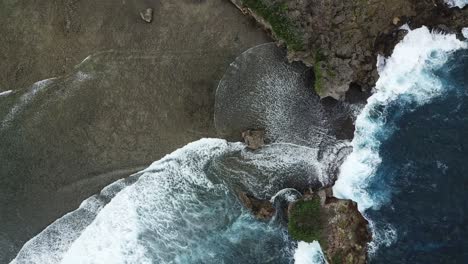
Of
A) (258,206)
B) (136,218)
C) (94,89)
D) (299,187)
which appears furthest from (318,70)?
(136,218)

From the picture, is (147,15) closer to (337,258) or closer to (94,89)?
(94,89)

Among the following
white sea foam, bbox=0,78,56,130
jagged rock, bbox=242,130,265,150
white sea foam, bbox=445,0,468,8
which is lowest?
white sea foam, bbox=0,78,56,130

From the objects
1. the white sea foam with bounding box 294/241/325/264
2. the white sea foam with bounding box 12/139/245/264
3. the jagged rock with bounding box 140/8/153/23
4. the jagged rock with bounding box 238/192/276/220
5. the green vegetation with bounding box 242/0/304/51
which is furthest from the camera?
the white sea foam with bounding box 294/241/325/264

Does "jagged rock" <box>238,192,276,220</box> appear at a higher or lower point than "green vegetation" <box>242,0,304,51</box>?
lower

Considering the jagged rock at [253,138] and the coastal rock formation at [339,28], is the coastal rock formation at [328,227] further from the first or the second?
the coastal rock formation at [339,28]

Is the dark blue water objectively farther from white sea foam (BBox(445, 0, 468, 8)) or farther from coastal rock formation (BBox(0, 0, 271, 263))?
coastal rock formation (BBox(0, 0, 271, 263))

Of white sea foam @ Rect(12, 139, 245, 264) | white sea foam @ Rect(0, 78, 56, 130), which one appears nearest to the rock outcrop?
white sea foam @ Rect(12, 139, 245, 264)

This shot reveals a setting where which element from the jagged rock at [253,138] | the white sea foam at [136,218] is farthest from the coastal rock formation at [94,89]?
the jagged rock at [253,138]
